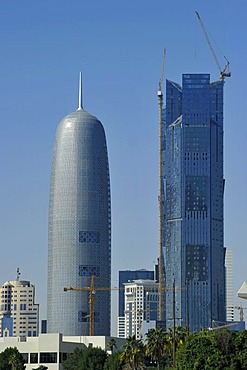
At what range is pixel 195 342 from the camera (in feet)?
436

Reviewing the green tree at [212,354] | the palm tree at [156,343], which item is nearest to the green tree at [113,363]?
the palm tree at [156,343]

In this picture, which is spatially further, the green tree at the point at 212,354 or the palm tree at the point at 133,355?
the palm tree at the point at 133,355

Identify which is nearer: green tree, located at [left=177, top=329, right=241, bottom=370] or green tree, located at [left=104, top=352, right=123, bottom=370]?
green tree, located at [left=177, top=329, right=241, bottom=370]

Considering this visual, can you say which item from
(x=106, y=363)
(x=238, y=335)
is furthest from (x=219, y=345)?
(x=106, y=363)

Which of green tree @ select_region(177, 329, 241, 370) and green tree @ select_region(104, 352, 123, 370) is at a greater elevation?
green tree @ select_region(104, 352, 123, 370)

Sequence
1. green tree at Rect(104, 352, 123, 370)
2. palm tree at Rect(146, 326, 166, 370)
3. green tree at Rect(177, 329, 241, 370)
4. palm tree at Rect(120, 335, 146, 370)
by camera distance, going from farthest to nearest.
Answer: green tree at Rect(104, 352, 123, 370), palm tree at Rect(120, 335, 146, 370), palm tree at Rect(146, 326, 166, 370), green tree at Rect(177, 329, 241, 370)

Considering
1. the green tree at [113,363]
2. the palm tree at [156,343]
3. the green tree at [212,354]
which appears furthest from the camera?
the green tree at [113,363]

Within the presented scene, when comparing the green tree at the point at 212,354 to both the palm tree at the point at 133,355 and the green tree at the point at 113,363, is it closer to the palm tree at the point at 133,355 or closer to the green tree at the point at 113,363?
the palm tree at the point at 133,355

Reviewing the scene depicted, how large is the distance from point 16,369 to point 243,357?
77904mm

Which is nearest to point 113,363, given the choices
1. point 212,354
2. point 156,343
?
point 156,343

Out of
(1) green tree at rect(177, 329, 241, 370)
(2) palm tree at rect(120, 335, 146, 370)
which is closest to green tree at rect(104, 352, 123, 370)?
(2) palm tree at rect(120, 335, 146, 370)

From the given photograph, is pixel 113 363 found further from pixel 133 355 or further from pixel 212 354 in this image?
pixel 212 354

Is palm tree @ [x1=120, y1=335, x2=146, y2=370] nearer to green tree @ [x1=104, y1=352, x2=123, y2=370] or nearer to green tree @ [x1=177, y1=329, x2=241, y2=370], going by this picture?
green tree @ [x1=104, y1=352, x2=123, y2=370]

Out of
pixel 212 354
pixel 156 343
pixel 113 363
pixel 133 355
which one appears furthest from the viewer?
pixel 113 363
